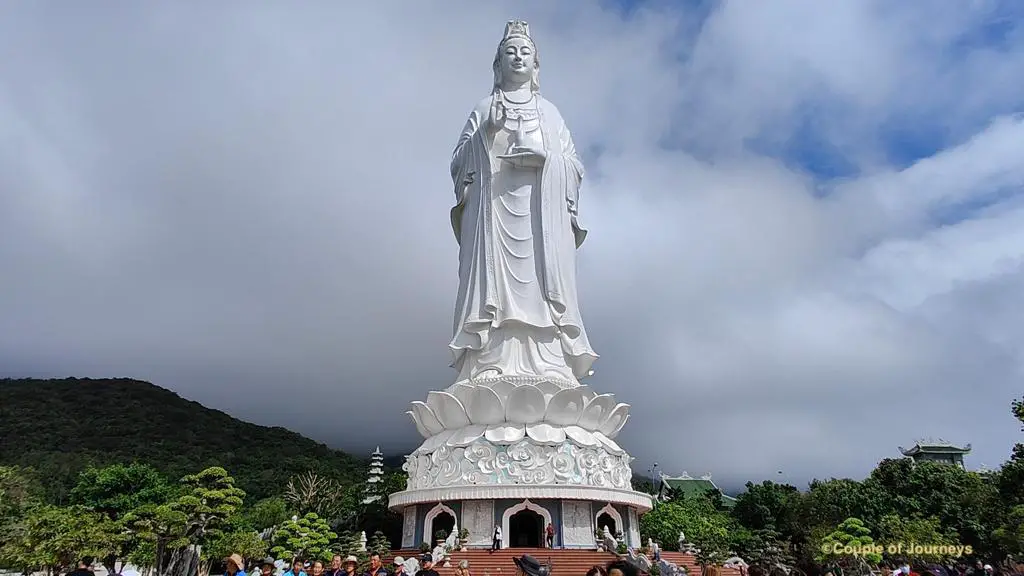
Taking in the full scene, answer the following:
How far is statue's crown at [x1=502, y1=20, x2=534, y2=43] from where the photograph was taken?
67.9 feet

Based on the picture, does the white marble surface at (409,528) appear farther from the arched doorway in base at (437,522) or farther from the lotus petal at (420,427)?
the lotus petal at (420,427)

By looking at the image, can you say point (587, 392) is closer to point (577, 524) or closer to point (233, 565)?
point (577, 524)

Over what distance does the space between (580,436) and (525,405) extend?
1517 mm

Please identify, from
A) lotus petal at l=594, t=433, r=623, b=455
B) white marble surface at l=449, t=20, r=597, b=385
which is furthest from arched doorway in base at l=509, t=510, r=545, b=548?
white marble surface at l=449, t=20, r=597, b=385

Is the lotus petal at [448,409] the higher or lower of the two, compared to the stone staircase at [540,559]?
higher

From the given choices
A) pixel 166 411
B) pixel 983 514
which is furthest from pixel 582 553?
pixel 166 411

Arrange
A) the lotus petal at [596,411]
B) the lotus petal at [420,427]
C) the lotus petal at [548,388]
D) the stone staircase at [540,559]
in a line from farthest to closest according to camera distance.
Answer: the lotus petal at [420,427] < the lotus petal at [596,411] < the lotus petal at [548,388] < the stone staircase at [540,559]

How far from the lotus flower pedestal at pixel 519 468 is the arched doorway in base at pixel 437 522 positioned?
2 cm

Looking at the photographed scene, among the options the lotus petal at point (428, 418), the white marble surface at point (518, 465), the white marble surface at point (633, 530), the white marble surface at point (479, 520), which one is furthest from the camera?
the lotus petal at point (428, 418)

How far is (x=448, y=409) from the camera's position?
16.5 meters

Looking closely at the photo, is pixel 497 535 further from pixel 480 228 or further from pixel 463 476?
pixel 480 228

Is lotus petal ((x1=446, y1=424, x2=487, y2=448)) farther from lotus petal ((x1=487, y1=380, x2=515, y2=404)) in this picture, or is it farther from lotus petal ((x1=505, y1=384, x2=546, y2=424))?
lotus petal ((x1=487, y1=380, x2=515, y2=404))

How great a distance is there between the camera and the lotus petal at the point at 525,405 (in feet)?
51.8

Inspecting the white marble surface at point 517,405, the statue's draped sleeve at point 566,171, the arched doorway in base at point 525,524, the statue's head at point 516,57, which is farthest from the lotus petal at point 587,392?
the statue's head at point 516,57
